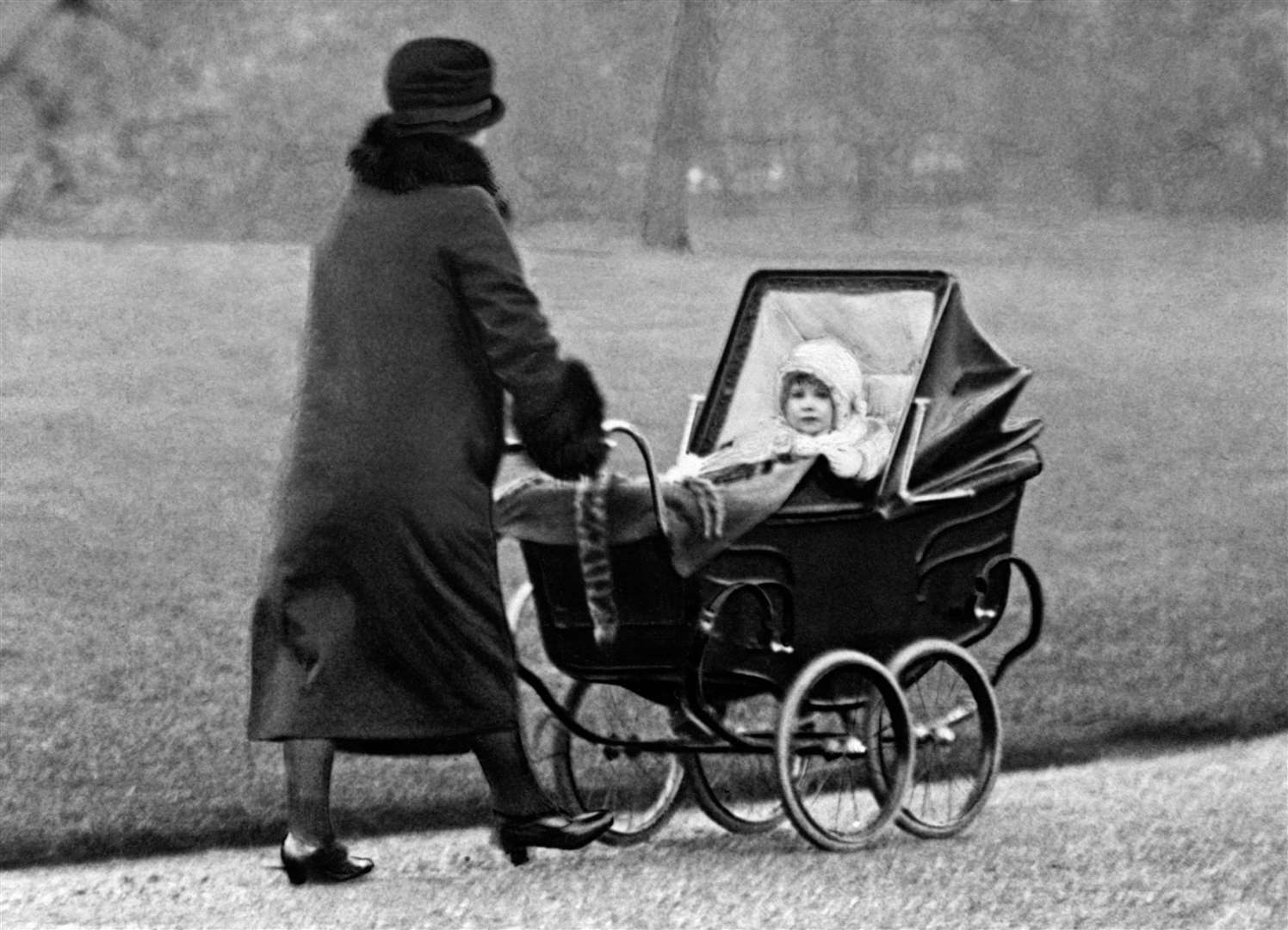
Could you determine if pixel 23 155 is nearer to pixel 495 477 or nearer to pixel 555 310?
pixel 555 310

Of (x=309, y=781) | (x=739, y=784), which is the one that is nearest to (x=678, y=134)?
(x=739, y=784)

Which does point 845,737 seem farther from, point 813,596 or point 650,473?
point 650,473

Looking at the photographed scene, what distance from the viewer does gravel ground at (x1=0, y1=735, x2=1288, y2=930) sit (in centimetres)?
516

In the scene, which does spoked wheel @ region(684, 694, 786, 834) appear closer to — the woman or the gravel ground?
the gravel ground

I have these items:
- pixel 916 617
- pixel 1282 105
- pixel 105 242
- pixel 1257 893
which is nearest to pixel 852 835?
pixel 916 617

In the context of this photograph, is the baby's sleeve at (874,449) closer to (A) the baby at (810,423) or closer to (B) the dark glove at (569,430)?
(A) the baby at (810,423)

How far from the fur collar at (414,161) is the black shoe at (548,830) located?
134cm

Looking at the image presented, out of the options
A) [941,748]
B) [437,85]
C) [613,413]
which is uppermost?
[437,85]

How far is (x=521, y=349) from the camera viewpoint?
16.8ft

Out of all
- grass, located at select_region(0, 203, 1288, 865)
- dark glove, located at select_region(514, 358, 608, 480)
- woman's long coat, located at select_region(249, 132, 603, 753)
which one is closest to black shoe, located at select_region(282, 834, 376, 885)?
woman's long coat, located at select_region(249, 132, 603, 753)

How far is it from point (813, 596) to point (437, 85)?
1433 mm

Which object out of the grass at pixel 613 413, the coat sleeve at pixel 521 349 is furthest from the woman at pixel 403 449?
the grass at pixel 613 413

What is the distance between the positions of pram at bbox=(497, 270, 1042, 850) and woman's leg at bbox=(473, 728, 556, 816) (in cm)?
21

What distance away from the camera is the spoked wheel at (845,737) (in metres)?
5.47
